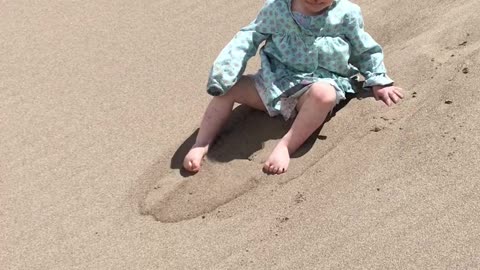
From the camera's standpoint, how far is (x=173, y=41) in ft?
13.7

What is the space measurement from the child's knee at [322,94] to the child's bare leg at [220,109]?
11.0 inches

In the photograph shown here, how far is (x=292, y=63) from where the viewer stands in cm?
311

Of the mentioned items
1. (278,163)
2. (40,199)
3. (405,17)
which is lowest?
(405,17)

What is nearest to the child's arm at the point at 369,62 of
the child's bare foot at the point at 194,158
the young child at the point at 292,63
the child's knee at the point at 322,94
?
the young child at the point at 292,63

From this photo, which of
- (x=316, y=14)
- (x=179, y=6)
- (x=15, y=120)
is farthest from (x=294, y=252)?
(x=179, y=6)

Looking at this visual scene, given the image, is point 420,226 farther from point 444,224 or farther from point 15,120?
point 15,120

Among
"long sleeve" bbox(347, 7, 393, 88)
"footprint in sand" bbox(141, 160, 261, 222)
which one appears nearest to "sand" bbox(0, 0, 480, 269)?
"footprint in sand" bbox(141, 160, 261, 222)

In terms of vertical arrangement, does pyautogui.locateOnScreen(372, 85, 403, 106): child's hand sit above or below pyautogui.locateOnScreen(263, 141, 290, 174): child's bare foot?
below

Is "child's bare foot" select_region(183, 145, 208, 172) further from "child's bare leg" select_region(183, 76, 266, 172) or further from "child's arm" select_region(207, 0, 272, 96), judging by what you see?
"child's arm" select_region(207, 0, 272, 96)

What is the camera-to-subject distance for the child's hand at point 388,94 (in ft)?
10.0

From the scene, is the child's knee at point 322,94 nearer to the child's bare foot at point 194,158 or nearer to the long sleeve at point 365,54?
the long sleeve at point 365,54

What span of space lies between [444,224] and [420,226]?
8cm

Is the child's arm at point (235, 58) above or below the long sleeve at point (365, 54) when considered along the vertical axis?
above

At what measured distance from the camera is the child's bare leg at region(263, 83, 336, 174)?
2.88 m
